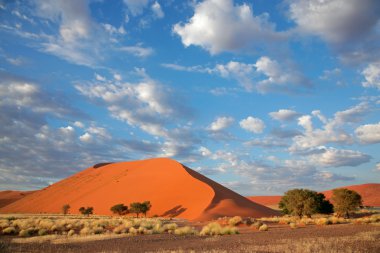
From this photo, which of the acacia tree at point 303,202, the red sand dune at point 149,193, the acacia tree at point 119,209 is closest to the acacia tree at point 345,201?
the acacia tree at point 303,202

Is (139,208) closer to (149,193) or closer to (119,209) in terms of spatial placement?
(119,209)

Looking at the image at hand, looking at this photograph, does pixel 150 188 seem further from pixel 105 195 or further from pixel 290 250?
pixel 290 250

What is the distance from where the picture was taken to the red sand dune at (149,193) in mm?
56656

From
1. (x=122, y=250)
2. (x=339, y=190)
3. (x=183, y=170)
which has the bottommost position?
(x=122, y=250)

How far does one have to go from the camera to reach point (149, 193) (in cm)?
6925

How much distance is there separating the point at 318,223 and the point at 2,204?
99381 mm

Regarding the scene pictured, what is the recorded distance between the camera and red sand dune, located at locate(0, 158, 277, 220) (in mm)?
56656

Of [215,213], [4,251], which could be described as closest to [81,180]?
[215,213]

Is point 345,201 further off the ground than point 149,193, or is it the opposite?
point 149,193

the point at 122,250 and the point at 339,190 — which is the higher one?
the point at 339,190

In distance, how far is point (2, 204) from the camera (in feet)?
338

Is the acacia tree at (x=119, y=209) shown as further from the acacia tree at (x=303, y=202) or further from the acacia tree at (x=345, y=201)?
the acacia tree at (x=345, y=201)

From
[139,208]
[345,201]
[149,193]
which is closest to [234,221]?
[345,201]

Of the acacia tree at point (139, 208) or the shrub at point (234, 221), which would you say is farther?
the acacia tree at point (139, 208)
